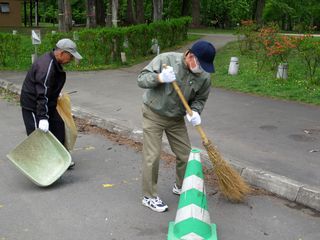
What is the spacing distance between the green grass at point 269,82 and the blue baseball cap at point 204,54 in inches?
225

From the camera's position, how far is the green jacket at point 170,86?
4.05 metres

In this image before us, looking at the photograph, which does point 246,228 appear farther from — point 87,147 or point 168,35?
point 168,35

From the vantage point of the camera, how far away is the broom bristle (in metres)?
4.37

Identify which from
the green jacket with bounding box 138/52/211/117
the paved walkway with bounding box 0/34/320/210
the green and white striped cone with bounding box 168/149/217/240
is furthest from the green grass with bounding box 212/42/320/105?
the green and white striped cone with bounding box 168/149/217/240

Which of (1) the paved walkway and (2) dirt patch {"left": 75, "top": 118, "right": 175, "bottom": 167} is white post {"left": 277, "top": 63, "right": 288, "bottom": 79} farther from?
(2) dirt patch {"left": 75, "top": 118, "right": 175, "bottom": 167}

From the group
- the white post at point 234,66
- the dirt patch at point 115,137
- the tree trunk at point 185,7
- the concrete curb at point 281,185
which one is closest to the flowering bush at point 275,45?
the white post at point 234,66

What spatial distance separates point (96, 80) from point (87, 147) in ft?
19.4

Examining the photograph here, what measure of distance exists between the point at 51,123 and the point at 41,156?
430 mm

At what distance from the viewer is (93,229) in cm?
400

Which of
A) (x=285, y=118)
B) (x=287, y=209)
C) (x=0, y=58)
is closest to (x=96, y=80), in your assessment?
(x=0, y=58)

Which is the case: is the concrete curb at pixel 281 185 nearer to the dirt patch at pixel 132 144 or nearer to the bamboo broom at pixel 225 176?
the dirt patch at pixel 132 144

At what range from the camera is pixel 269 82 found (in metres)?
10.9

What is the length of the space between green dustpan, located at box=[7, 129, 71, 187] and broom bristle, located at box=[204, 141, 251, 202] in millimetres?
1627

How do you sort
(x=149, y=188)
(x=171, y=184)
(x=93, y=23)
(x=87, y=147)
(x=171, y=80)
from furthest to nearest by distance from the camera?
(x=93, y=23) < (x=87, y=147) < (x=171, y=184) < (x=149, y=188) < (x=171, y=80)
